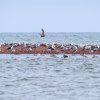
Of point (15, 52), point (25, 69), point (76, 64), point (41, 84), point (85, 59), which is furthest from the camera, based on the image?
point (15, 52)

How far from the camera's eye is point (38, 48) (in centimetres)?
5697

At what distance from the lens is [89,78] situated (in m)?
32.9

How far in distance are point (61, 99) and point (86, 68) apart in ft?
47.3

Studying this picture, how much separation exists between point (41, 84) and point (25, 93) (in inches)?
136

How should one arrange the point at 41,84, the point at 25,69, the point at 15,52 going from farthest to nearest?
the point at 15,52
the point at 25,69
the point at 41,84

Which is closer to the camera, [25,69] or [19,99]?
[19,99]

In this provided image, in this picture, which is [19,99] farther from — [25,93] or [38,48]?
[38,48]

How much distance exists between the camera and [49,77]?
33.3 metres

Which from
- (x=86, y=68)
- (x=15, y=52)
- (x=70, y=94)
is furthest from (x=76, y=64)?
(x=70, y=94)

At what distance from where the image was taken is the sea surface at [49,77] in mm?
26484

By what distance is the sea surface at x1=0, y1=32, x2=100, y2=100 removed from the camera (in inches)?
1043

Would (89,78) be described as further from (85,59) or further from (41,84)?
(85,59)

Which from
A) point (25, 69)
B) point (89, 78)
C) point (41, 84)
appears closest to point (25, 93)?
point (41, 84)

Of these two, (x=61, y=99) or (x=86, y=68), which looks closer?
(x=61, y=99)
